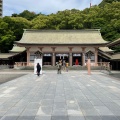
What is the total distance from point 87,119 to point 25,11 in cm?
8587

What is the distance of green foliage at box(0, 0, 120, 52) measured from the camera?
5991 cm

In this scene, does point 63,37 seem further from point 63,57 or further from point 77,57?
point 77,57

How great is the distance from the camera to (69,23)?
65.7 metres

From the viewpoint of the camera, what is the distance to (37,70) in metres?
26.9

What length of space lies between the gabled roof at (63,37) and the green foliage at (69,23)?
956 centimetres

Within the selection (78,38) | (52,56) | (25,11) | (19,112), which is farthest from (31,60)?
(25,11)

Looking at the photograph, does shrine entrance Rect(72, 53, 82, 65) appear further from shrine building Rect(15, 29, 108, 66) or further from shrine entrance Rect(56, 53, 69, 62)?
shrine entrance Rect(56, 53, 69, 62)

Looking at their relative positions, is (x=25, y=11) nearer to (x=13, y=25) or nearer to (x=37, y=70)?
(x=13, y=25)

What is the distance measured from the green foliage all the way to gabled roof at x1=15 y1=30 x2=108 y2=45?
9557 mm

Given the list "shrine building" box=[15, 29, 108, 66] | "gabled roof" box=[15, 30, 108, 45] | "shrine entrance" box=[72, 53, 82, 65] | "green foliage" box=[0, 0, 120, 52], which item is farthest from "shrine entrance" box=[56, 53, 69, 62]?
"green foliage" box=[0, 0, 120, 52]

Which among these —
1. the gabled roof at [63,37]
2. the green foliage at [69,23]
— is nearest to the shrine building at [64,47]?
the gabled roof at [63,37]

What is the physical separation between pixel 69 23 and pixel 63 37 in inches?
657

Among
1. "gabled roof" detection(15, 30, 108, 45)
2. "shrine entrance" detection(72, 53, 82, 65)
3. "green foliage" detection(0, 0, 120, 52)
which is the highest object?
"green foliage" detection(0, 0, 120, 52)

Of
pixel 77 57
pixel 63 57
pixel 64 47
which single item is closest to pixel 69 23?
pixel 64 47
